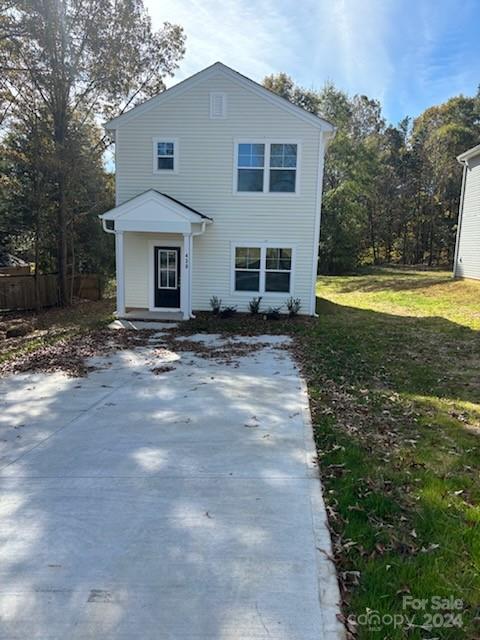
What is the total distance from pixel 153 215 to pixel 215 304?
320 cm

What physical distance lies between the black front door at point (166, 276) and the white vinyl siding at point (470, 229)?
12.7 metres

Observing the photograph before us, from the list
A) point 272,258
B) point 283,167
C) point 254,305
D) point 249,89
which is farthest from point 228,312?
point 249,89

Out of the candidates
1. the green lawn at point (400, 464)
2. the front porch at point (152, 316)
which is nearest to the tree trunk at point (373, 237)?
the front porch at point (152, 316)

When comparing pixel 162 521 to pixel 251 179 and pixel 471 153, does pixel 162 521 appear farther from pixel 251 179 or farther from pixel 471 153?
pixel 471 153

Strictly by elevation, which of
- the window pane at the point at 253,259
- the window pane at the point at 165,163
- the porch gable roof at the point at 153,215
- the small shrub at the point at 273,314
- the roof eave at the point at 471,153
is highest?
the roof eave at the point at 471,153

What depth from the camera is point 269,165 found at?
42.0ft

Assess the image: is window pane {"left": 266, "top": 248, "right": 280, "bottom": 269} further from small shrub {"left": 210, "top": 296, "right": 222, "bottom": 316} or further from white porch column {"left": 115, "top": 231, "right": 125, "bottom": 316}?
white porch column {"left": 115, "top": 231, "right": 125, "bottom": 316}

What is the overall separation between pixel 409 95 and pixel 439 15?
23258mm

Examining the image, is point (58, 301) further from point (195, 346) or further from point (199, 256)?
point (195, 346)

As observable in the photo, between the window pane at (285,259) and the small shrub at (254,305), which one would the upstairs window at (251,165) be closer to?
the window pane at (285,259)

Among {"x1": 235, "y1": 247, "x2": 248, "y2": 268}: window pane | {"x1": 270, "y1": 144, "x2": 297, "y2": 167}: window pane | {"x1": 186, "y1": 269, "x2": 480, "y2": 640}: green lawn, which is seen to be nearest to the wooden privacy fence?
{"x1": 235, "y1": 247, "x2": 248, "y2": 268}: window pane

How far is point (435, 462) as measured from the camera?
13.5 ft

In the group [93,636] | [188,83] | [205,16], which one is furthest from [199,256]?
[93,636]

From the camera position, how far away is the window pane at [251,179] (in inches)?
508
